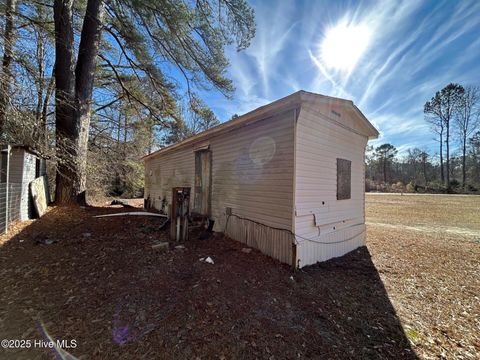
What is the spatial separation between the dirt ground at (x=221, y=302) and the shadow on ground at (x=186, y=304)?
0.01m

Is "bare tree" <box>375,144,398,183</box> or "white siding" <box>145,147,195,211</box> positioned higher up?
"bare tree" <box>375,144,398,183</box>

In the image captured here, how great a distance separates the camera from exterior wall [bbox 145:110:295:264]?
4.25 m

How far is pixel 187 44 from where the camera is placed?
26.1 ft

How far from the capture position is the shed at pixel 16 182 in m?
5.25

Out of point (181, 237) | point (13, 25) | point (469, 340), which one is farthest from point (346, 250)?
point (13, 25)

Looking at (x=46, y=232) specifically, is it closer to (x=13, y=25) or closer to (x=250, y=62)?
(x=13, y=25)

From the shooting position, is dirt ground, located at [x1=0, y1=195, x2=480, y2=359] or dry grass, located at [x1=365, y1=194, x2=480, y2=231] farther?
dry grass, located at [x1=365, y1=194, x2=480, y2=231]

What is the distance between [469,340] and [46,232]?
7.84 meters

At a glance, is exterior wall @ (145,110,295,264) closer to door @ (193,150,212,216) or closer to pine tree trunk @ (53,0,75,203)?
door @ (193,150,212,216)

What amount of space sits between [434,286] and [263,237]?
10.4 ft

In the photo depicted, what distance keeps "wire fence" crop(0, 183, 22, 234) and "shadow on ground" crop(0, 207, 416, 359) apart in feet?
2.95

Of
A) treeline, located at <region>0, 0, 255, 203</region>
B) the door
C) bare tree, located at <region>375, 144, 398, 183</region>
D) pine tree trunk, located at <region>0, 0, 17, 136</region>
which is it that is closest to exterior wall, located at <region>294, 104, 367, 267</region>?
the door

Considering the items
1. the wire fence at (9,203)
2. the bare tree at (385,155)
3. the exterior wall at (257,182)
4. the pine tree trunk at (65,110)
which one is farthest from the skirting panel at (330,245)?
the bare tree at (385,155)

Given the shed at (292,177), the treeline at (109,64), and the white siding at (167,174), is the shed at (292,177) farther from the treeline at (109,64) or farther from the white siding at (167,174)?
the treeline at (109,64)
